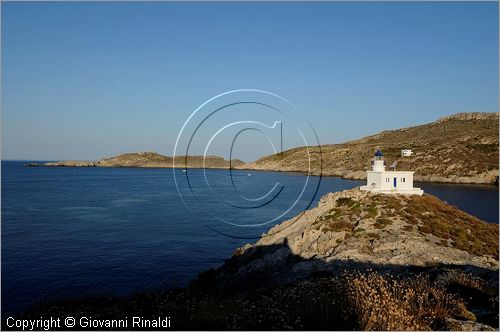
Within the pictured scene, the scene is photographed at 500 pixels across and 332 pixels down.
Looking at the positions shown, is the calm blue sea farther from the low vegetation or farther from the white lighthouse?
the low vegetation

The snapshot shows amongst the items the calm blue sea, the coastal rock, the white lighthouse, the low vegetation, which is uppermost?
the white lighthouse

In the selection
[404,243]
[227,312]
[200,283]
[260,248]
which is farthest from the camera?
[260,248]

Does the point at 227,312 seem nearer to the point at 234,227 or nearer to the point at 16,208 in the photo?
the point at 234,227

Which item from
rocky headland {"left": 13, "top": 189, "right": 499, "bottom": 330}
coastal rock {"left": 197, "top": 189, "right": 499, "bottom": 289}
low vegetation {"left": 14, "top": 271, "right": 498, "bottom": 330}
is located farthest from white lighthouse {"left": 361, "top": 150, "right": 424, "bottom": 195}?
low vegetation {"left": 14, "top": 271, "right": 498, "bottom": 330}

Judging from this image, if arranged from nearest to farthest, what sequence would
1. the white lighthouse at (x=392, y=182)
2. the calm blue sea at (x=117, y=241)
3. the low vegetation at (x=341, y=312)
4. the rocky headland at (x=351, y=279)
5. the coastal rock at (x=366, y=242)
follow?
the low vegetation at (x=341, y=312) → the rocky headland at (x=351, y=279) → the coastal rock at (x=366, y=242) → the calm blue sea at (x=117, y=241) → the white lighthouse at (x=392, y=182)

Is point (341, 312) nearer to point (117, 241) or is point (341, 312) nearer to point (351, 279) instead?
point (351, 279)

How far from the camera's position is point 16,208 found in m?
73.9

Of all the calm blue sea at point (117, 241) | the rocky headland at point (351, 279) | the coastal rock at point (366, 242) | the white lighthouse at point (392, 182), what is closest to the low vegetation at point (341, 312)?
the rocky headland at point (351, 279)

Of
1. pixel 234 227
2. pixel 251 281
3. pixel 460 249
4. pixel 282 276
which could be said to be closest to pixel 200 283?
pixel 251 281

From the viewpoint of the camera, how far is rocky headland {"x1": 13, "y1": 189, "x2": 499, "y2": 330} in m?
9.36

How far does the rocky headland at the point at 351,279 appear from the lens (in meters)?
9.36

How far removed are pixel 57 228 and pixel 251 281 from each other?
39.3 m

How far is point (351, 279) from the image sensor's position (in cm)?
1326

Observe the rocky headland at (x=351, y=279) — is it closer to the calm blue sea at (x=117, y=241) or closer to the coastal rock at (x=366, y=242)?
the coastal rock at (x=366, y=242)
